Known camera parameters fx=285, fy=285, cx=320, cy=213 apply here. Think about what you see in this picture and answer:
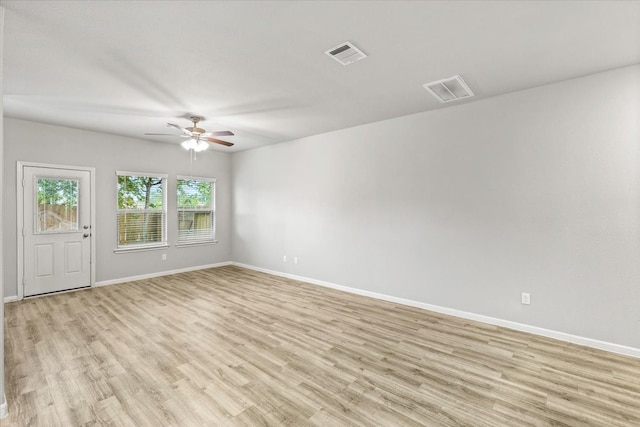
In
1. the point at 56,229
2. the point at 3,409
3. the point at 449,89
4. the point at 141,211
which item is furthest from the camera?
the point at 141,211

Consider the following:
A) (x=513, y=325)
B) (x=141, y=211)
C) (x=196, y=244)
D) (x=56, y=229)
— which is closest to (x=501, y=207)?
(x=513, y=325)

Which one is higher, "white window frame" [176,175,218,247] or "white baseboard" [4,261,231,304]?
"white window frame" [176,175,218,247]

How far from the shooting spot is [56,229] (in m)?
4.89

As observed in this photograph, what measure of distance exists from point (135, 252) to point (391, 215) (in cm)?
510

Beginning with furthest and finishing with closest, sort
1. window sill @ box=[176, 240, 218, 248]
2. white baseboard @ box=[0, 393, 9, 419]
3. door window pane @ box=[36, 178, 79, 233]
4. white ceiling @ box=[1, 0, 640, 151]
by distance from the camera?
1. window sill @ box=[176, 240, 218, 248]
2. door window pane @ box=[36, 178, 79, 233]
3. white ceiling @ box=[1, 0, 640, 151]
4. white baseboard @ box=[0, 393, 9, 419]

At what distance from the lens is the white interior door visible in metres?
4.62

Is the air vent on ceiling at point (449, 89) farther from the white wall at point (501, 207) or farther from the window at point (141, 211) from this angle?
the window at point (141, 211)

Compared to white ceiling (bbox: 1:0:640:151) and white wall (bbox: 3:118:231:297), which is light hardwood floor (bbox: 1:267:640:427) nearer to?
white wall (bbox: 3:118:231:297)

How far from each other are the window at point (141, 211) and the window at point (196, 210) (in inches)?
14.5

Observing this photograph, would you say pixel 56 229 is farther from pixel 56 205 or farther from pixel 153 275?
pixel 153 275

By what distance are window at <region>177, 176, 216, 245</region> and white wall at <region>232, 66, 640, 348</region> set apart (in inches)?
116

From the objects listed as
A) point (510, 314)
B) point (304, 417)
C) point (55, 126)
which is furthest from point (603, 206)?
point (55, 126)

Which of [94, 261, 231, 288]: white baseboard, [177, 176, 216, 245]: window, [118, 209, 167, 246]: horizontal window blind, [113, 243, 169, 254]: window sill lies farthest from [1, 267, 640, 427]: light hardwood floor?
[177, 176, 216, 245]: window

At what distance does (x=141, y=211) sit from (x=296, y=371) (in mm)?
5125
